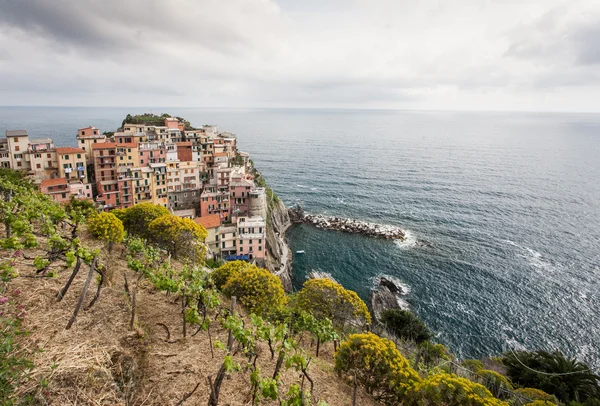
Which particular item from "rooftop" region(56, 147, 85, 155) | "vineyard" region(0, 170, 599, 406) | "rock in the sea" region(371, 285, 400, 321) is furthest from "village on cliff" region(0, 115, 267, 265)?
"vineyard" region(0, 170, 599, 406)

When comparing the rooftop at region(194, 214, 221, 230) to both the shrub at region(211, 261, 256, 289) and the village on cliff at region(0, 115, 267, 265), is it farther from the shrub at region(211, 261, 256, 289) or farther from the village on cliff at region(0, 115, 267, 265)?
the shrub at region(211, 261, 256, 289)

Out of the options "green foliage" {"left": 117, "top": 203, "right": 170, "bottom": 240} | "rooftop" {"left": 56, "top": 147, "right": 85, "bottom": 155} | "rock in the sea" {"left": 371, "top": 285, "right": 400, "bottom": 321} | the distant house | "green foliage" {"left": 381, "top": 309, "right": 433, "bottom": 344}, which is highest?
"rooftop" {"left": 56, "top": 147, "right": 85, "bottom": 155}

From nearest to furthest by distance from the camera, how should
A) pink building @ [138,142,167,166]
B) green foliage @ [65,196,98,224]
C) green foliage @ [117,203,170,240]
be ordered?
green foliage @ [65,196,98,224], green foliage @ [117,203,170,240], pink building @ [138,142,167,166]

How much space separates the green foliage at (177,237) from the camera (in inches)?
1284

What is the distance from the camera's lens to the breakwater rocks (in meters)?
70.5

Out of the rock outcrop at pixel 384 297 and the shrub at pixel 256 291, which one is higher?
the shrub at pixel 256 291

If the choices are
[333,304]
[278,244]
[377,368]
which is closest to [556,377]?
[333,304]

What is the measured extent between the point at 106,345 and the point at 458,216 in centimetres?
8412

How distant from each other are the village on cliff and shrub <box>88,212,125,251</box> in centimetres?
3206

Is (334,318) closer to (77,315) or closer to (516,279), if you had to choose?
(77,315)

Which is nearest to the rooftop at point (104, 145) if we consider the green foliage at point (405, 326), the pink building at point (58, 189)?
the pink building at point (58, 189)

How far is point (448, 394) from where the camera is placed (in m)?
12.7

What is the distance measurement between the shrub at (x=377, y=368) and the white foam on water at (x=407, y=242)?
53.6m

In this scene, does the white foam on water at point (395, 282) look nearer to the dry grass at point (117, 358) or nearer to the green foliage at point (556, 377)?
the green foliage at point (556, 377)
